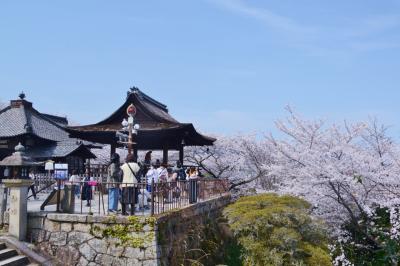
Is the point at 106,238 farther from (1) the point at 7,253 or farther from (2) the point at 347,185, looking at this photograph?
(2) the point at 347,185

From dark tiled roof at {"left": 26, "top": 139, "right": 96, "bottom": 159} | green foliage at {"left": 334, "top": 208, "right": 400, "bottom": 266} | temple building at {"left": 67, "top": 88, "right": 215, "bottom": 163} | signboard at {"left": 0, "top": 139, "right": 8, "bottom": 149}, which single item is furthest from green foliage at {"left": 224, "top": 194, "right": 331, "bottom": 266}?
signboard at {"left": 0, "top": 139, "right": 8, "bottom": 149}

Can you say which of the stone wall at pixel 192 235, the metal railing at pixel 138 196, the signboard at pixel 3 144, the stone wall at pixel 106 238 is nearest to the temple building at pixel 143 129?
the stone wall at pixel 192 235

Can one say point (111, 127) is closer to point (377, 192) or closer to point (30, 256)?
point (30, 256)

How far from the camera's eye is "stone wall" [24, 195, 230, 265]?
9.07m

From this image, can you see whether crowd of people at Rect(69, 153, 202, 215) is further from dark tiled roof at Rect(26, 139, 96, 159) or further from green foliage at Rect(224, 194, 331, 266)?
dark tiled roof at Rect(26, 139, 96, 159)

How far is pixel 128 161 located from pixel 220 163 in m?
17.5

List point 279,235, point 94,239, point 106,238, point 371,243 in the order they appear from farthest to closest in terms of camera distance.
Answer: point 371,243
point 279,235
point 94,239
point 106,238

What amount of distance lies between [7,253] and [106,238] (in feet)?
7.07

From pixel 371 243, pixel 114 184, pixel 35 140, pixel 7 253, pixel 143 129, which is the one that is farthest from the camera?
pixel 35 140

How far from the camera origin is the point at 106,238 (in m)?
9.26

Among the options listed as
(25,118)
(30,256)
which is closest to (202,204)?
(30,256)

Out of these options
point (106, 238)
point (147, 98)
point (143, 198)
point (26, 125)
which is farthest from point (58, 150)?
point (106, 238)

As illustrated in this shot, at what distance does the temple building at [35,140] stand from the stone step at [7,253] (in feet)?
57.9

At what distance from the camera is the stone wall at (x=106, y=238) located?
9070 mm
